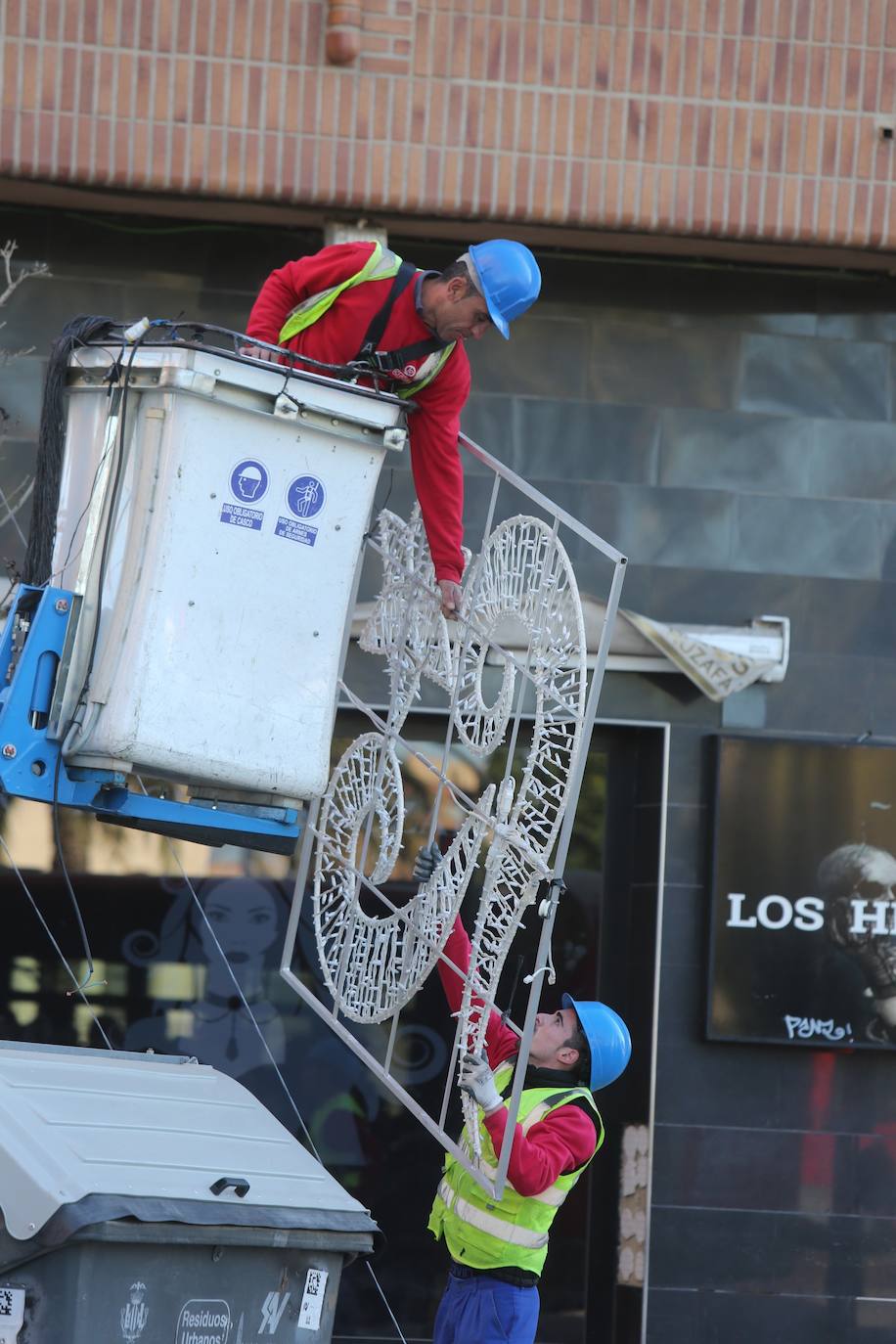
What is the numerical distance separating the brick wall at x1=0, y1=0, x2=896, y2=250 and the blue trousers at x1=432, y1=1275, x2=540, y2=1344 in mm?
4554

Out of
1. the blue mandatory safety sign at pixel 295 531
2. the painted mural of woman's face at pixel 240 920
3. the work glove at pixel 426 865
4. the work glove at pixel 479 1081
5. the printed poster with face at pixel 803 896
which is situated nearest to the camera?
the blue mandatory safety sign at pixel 295 531

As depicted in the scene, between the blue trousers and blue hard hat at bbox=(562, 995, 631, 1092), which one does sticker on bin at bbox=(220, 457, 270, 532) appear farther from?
the blue trousers

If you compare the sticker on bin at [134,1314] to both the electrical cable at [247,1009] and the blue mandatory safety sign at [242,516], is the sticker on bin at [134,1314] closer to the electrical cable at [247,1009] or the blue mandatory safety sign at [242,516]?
the blue mandatory safety sign at [242,516]

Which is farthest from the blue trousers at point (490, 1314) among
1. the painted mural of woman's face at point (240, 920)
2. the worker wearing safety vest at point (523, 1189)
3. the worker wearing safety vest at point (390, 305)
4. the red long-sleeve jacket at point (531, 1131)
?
the painted mural of woman's face at point (240, 920)

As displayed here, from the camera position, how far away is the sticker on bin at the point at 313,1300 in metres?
4.65

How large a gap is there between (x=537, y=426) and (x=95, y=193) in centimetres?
220

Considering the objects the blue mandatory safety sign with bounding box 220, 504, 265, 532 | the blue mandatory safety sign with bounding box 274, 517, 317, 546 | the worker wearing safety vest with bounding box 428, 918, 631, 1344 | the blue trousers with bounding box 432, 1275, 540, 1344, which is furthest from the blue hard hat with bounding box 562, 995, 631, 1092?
the blue mandatory safety sign with bounding box 220, 504, 265, 532

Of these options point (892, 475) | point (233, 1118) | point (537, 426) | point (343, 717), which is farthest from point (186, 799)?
point (892, 475)

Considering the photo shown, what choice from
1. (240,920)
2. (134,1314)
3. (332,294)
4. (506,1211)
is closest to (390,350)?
(332,294)

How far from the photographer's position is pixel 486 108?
8164mm

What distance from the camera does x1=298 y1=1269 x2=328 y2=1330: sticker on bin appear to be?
4.65m

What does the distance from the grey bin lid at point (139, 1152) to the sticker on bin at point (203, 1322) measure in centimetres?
20

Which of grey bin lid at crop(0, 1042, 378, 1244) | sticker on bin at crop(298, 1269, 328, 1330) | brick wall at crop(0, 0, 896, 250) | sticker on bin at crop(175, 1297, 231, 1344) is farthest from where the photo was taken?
brick wall at crop(0, 0, 896, 250)

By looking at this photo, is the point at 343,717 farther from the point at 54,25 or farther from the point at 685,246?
the point at 54,25
